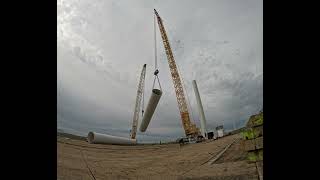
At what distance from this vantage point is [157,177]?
206 inches
